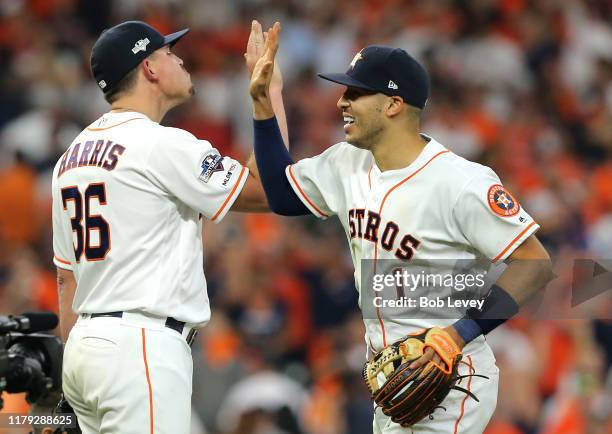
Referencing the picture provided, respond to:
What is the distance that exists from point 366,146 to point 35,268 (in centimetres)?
467

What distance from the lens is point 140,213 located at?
4.01 m

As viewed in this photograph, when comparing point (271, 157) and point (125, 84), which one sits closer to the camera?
point (125, 84)

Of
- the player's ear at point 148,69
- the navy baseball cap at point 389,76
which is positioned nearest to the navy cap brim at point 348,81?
the navy baseball cap at point 389,76

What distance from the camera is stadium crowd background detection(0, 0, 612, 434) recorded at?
7.36 m

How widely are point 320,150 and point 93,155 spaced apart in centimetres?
577

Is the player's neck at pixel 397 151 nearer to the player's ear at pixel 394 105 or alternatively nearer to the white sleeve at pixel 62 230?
the player's ear at pixel 394 105

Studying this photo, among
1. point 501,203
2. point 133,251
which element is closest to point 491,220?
point 501,203

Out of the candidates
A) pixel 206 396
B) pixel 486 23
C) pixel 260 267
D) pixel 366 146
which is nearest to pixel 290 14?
pixel 486 23

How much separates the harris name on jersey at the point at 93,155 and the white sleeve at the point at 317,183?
679 mm

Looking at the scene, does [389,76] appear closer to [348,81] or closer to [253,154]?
[348,81]

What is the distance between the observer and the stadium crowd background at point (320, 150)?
7359 millimetres

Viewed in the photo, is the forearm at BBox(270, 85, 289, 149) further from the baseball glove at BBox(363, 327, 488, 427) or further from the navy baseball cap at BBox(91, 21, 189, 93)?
the baseball glove at BBox(363, 327, 488, 427)

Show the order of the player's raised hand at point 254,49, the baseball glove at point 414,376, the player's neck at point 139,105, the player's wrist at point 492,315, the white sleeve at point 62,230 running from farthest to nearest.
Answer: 1. the player's raised hand at point 254,49
2. the player's neck at point 139,105
3. the white sleeve at point 62,230
4. the player's wrist at point 492,315
5. the baseball glove at point 414,376

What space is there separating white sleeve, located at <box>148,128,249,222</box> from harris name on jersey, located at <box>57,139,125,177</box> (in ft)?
0.44
